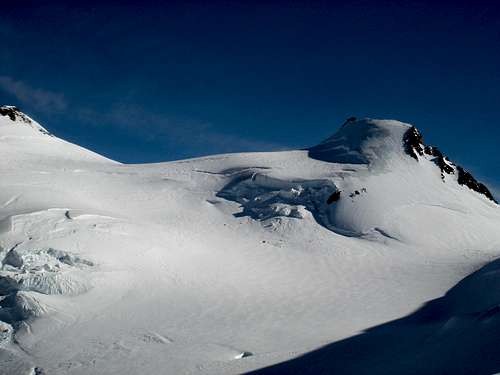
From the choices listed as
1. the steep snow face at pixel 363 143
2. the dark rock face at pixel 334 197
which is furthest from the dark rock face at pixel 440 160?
the dark rock face at pixel 334 197

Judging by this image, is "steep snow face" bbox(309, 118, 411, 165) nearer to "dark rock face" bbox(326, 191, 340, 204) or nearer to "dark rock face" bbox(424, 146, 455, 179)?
"dark rock face" bbox(424, 146, 455, 179)

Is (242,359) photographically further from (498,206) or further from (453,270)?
(498,206)

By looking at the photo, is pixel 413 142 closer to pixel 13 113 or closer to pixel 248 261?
pixel 248 261

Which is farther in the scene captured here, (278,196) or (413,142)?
(413,142)

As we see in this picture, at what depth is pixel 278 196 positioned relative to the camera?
31.1m

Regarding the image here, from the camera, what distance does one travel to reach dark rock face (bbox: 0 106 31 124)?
4353 cm

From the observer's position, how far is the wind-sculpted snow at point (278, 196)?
96.2ft

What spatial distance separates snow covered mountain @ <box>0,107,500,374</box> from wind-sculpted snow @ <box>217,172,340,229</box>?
125mm

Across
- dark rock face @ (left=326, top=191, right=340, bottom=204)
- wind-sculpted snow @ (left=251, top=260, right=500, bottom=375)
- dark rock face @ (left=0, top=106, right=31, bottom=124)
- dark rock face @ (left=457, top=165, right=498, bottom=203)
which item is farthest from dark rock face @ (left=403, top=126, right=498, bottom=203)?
dark rock face @ (left=0, top=106, right=31, bottom=124)

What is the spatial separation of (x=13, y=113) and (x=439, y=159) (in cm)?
3975

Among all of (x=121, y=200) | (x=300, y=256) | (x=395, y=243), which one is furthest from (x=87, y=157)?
(x=395, y=243)

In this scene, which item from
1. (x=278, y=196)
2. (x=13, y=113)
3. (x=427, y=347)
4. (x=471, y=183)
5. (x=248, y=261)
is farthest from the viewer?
(x=13, y=113)

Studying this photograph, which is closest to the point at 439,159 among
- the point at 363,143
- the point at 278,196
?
the point at 363,143

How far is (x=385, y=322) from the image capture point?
16.3 meters
